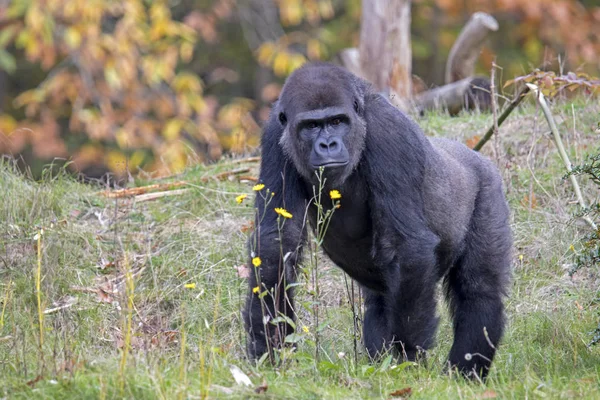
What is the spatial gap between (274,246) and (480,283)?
1.21 metres

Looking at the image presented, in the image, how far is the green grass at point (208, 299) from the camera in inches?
136

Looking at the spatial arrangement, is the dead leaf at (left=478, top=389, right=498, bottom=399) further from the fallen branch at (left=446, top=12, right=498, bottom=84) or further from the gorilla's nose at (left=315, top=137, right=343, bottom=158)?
the fallen branch at (left=446, top=12, right=498, bottom=84)

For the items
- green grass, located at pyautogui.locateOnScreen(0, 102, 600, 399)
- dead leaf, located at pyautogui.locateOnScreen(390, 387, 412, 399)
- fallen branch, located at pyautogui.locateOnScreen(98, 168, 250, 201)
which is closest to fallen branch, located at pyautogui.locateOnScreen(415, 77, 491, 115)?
green grass, located at pyautogui.locateOnScreen(0, 102, 600, 399)

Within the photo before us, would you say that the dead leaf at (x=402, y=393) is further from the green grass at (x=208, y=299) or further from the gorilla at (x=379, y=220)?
the gorilla at (x=379, y=220)

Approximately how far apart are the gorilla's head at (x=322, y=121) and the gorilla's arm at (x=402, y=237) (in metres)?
0.11

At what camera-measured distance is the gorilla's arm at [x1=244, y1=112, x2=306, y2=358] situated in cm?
408

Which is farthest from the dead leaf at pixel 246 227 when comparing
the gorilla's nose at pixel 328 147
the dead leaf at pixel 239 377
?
the dead leaf at pixel 239 377

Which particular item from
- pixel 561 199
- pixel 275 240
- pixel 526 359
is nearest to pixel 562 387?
pixel 526 359

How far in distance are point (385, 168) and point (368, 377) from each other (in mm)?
1050

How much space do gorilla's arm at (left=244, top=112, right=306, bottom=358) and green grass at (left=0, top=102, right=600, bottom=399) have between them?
137mm

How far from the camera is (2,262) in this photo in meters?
5.72

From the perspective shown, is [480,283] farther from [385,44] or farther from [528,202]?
[385,44]

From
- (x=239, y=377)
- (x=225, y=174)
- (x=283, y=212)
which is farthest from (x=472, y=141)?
(x=239, y=377)

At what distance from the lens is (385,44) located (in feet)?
30.3
